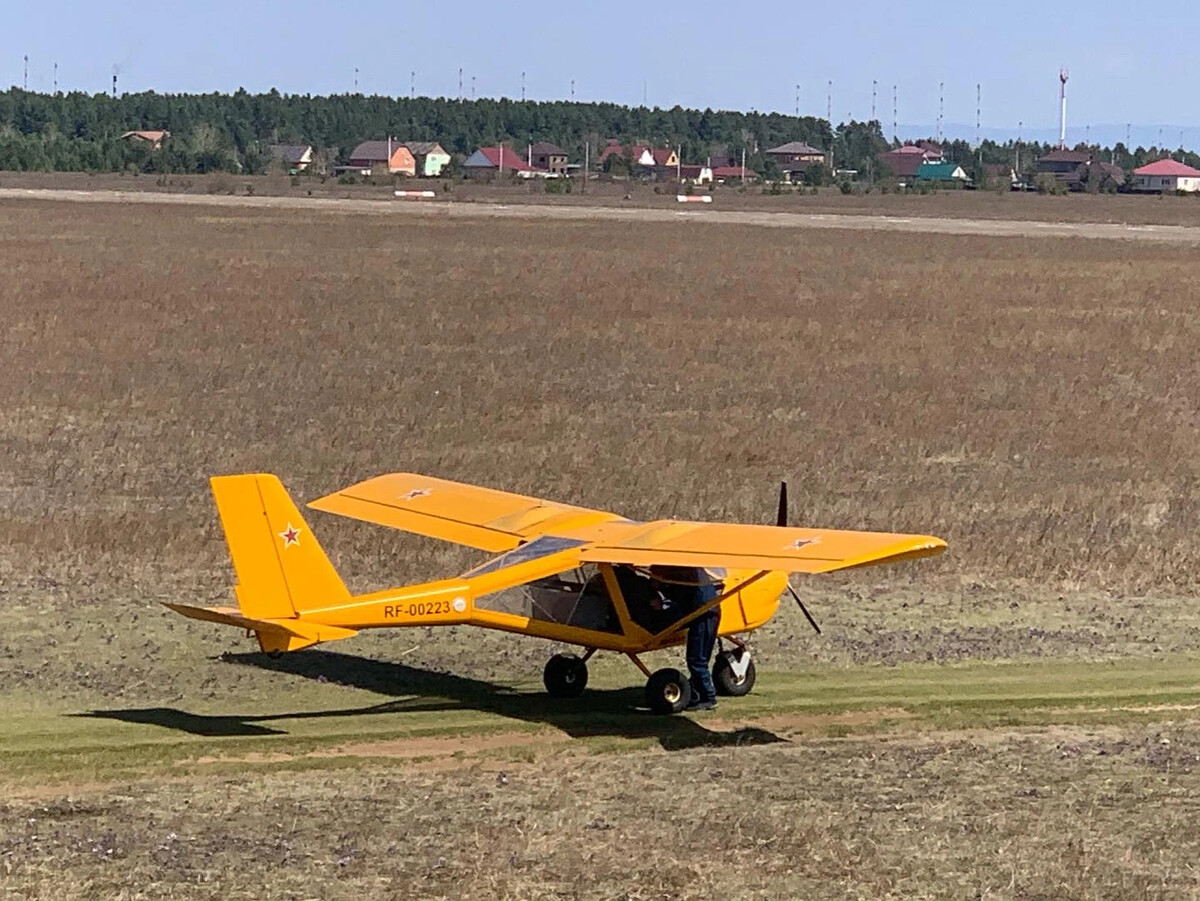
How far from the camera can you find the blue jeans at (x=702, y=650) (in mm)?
13477

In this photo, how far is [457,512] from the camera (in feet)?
49.6

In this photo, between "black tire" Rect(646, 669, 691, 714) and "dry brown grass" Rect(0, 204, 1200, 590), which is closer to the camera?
"black tire" Rect(646, 669, 691, 714)

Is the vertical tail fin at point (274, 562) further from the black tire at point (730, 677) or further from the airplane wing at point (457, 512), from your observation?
the black tire at point (730, 677)

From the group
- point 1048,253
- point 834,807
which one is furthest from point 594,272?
point 834,807

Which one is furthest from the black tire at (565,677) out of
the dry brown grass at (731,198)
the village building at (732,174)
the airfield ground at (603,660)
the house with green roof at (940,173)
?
the village building at (732,174)

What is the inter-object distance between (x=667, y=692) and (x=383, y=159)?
178m

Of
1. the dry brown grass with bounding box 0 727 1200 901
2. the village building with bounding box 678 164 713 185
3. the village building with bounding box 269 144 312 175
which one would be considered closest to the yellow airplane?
the dry brown grass with bounding box 0 727 1200 901

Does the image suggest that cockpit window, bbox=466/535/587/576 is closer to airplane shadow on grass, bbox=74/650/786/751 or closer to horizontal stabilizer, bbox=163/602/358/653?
airplane shadow on grass, bbox=74/650/786/751

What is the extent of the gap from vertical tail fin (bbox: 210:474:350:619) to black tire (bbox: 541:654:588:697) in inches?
82.8

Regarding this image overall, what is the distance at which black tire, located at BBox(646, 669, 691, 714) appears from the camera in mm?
13742

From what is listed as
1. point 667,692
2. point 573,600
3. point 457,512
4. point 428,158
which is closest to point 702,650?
point 667,692

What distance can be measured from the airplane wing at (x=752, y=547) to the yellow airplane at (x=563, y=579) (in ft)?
0.04

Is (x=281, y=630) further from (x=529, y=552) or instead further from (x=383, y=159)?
(x=383, y=159)

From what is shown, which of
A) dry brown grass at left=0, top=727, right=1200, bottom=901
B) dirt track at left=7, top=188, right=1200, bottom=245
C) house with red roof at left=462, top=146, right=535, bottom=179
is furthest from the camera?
house with red roof at left=462, top=146, right=535, bottom=179
